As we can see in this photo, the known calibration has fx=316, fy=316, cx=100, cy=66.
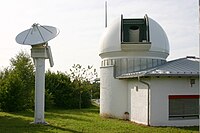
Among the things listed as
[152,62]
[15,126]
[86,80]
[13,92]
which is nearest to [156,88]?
[152,62]

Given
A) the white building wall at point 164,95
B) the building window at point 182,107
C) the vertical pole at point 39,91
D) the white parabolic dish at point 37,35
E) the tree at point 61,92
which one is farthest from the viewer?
the tree at point 61,92

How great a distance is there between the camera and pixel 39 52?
17125 mm

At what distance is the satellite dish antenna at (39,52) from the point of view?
16.9 m

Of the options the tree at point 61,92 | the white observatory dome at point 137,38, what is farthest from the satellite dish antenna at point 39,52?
the tree at point 61,92

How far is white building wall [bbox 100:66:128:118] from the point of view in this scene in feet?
66.6

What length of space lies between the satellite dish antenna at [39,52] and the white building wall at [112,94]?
5240 millimetres

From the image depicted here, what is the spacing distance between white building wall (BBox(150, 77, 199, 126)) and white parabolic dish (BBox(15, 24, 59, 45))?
5955mm

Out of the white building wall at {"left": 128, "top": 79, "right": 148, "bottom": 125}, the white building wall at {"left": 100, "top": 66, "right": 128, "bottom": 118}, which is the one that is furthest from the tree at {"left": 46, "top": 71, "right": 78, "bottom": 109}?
the white building wall at {"left": 128, "top": 79, "right": 148, "bottom": 125}

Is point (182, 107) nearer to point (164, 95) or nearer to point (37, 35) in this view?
point (164, 95)

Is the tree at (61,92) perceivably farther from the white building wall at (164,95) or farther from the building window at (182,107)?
the building window at (182,107)

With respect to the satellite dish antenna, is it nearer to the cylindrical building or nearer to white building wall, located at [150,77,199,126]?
the cylindrical building

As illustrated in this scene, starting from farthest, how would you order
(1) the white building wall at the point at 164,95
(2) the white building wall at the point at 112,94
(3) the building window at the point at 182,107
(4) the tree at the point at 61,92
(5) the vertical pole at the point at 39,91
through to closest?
(4) the tree at the point at 61,92, (2) the white building wall at the point at 112,94, (5) the vertical pole at the point at 39,91, (3) the building window at the point at 182,107, (1) the white building wall at the point at 164,95

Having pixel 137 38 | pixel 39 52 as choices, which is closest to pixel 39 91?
pixel 39 52

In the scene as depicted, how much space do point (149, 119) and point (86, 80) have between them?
20.6 m
